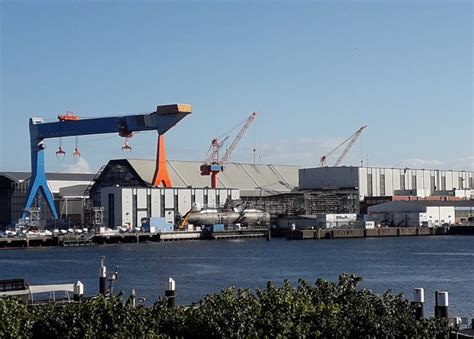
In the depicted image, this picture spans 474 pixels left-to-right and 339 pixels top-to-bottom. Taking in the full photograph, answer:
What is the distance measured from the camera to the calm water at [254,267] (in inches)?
965

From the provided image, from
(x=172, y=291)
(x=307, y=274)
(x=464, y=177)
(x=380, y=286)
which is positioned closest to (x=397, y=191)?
(x=464, y=177)

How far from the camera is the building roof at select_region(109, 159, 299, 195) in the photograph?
68.5 metres

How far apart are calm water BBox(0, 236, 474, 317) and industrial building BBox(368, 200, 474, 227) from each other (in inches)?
598

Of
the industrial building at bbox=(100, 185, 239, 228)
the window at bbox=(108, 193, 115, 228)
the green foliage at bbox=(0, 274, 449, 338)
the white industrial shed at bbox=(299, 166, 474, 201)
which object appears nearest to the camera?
the green foliage at bbox=(0, 274, 449, 338)

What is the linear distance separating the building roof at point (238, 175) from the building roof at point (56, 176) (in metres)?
11.7

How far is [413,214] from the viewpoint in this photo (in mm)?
65750

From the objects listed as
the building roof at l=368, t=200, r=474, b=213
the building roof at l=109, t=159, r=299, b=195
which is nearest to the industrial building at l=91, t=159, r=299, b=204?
the building roof at l=109, t=159, r=299, b=195

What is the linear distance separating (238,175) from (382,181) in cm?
1330

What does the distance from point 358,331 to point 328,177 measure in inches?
2452

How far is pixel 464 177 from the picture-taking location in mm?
82188

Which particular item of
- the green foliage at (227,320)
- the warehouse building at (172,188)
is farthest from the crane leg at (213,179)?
the green foliage at (227,320)

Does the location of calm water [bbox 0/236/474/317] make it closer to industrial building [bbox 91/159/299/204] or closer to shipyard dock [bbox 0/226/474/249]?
shipyard dock [bbox 0/226/474/249]

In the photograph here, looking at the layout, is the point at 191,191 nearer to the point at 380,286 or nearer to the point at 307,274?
the point at 307,274

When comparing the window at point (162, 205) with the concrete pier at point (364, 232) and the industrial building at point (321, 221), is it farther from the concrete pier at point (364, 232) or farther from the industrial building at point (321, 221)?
the industrial building at point (321, 221)
